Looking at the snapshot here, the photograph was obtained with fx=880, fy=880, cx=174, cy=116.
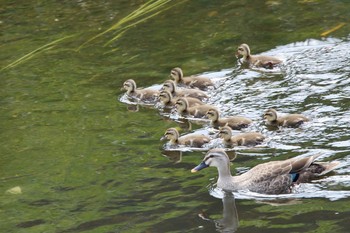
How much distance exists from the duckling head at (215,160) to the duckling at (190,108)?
73.9 inches

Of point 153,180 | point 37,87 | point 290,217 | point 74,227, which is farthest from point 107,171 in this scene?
point 37,87

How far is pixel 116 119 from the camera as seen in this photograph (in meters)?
10.0

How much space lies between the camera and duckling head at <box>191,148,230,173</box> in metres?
7.86

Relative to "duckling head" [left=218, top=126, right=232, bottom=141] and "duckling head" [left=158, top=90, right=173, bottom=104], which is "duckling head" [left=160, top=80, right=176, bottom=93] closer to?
"duckling head" [left=158, top=90, right=173, bottom=104]

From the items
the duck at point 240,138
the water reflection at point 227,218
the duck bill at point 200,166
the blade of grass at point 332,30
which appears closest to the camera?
the water reflection at point 227,218

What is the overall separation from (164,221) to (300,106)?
3103 mm

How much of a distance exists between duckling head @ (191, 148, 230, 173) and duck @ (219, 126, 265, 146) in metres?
0.83

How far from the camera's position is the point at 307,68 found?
10711mm

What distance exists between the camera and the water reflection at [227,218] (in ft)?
22.2

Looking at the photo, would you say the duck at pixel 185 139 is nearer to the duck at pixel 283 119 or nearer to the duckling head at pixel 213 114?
the duckling head at pixel 213 114

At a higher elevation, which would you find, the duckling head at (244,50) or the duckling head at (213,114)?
the duckling head at (244,50)

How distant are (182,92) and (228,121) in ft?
4.65

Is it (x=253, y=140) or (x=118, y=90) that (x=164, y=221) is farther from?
(x=118, y=90)

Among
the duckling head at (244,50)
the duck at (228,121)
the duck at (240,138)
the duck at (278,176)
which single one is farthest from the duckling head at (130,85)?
the duck at (278,176)
